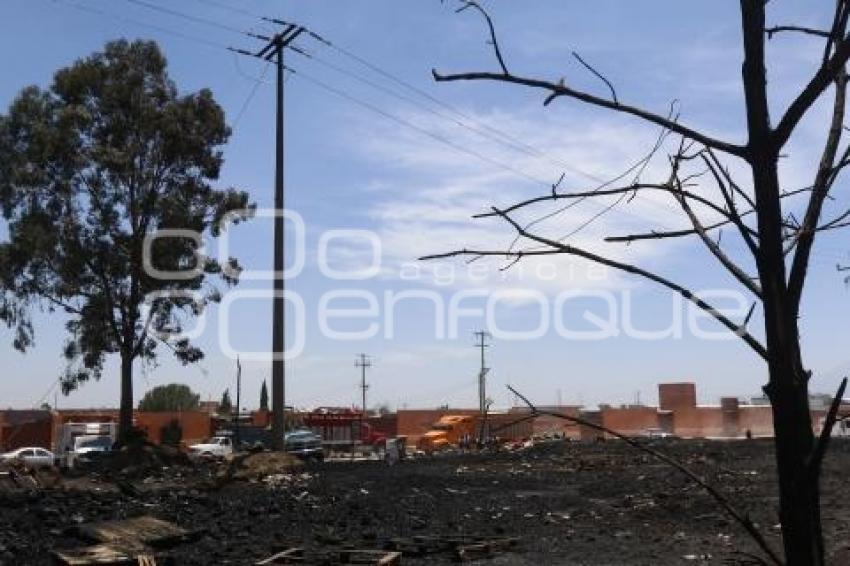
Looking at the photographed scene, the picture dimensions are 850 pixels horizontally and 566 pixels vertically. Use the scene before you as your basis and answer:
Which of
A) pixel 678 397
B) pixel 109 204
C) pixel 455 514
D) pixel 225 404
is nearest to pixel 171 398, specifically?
pixel 225 404

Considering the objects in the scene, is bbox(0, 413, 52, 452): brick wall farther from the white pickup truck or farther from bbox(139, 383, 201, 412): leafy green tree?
bbox(139, 383, 201, 412): leafy green tree

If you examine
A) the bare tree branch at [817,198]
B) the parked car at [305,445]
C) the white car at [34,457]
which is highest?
the bare tree branch at [817,198]

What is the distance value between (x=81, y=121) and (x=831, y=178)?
32991 mm

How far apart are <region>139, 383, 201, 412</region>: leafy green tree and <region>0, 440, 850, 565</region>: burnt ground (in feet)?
272

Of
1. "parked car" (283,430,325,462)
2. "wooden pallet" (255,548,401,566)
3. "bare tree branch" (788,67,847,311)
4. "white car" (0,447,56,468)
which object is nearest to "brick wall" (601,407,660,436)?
"parked car" (283,430,325,462)

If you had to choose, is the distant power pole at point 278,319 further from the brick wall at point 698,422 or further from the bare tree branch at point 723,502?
the brick wall at point 698,422

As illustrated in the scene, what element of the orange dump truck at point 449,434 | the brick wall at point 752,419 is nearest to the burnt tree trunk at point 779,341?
the orange dump truck at point 449,434

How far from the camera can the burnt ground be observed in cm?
1115

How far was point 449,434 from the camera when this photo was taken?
41969 mm

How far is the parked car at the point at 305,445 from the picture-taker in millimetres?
35078

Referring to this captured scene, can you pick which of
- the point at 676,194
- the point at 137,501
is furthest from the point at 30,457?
the point at 676,194

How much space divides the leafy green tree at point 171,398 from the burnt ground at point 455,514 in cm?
8297

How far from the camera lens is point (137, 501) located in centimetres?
1541

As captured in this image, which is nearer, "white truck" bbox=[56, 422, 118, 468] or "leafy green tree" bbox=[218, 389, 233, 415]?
"white truck" bbox=[56, 422, 118, 468]
